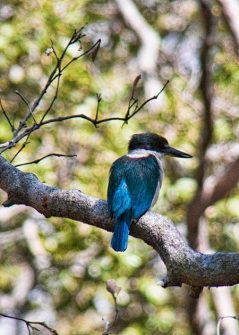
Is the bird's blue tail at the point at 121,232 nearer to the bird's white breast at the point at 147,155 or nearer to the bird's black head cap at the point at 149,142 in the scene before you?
the bird's white breast at the point at 147,155

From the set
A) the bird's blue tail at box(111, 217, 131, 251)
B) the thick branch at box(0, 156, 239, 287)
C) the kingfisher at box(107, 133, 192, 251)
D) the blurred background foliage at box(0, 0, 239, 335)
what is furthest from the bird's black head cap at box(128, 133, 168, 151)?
the thick branch at box(0, 156, 239, 287)

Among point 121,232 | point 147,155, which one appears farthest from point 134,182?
point 121,232

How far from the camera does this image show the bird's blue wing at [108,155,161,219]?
5102mm

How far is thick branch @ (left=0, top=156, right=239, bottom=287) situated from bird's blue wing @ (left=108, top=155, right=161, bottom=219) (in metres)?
0.65

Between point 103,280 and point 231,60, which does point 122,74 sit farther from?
point 103,280

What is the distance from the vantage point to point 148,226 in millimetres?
4008

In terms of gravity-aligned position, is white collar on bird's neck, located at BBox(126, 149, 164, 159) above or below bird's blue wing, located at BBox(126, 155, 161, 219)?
above

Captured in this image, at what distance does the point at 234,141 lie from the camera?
7816 millimetres

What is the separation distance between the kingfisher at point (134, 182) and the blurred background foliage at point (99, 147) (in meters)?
0.48

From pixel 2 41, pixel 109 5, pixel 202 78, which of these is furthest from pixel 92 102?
pixel 109 5

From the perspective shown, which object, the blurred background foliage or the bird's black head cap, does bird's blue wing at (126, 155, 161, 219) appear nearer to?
the bird's black head cap

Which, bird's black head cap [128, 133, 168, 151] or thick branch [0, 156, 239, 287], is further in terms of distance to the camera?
bird's black head cap [128, 133, 168, 151]

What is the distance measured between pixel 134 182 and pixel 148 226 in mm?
1572

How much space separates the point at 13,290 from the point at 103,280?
1.84m
